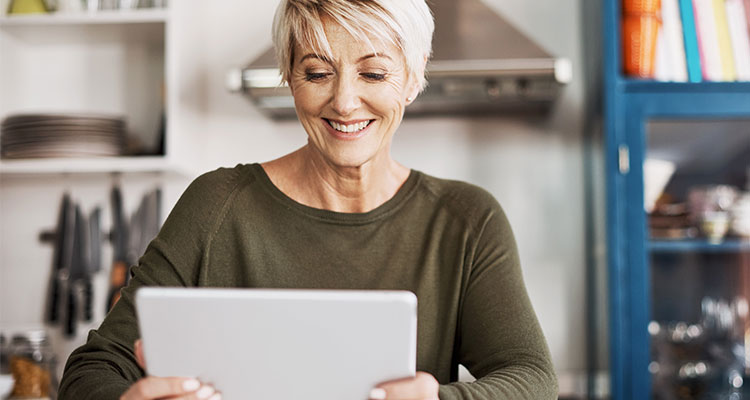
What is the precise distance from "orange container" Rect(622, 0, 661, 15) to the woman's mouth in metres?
1.21

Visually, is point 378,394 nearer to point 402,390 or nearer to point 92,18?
point 402,390

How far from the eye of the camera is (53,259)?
2.24 m

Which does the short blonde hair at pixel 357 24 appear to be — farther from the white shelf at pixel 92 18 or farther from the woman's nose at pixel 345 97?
the white shelf at pixel 92 18

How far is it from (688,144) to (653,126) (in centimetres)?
11

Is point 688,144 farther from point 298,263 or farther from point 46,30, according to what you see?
point 46,30

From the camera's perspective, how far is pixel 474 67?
1.83 m

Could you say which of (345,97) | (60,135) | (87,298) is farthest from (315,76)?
(87,298)

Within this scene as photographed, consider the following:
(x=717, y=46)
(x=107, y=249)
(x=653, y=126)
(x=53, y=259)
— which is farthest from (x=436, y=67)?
(x=53, y=259)

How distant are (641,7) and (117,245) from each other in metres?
1.58

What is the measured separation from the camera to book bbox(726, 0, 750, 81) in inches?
74.9

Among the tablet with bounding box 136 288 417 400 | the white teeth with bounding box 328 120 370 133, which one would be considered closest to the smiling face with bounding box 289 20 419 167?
the white teeth with bounding box 328 120 370 133

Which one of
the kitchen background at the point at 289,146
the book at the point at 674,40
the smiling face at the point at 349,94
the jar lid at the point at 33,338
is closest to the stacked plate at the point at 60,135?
the kitchen background at the point at 289,146

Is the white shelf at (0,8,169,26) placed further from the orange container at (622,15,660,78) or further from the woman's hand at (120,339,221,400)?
the woman's hand at (120,339,221,400)

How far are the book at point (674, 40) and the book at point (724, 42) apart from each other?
10 centimetres
